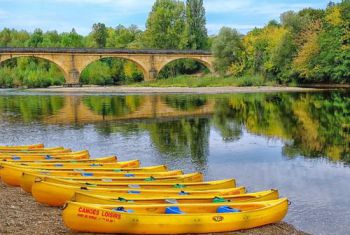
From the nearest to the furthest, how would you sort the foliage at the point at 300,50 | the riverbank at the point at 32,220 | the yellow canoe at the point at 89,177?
1. the riverbank at the point at 32,220
2. the yellow canoe at the point at 89,177
3. the foliage at the point at 300,50

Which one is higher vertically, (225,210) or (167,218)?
(167,218)

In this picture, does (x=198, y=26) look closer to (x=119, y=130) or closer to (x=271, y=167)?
(x=119, y=130)

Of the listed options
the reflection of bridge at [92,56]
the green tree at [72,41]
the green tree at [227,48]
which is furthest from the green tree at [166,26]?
the green tree at [72,41]

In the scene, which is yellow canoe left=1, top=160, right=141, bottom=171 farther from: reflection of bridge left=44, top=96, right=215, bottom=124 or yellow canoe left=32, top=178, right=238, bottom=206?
reflection of bridge left=44, top=96, right=215, bottom=124

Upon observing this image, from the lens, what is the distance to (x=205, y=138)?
25.2 metres

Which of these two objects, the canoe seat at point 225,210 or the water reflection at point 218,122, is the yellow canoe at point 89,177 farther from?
the water reflection at point 218,122

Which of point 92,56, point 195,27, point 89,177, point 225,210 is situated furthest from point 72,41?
point 225,210

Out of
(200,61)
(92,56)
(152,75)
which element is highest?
(92,56)

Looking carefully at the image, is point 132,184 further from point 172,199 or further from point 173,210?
point 173,210

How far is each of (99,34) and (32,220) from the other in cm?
11860

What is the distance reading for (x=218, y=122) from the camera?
104 ft

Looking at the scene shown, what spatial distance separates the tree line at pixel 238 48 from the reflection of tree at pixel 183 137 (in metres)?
41.1

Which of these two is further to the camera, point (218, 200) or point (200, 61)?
point (200, 61)

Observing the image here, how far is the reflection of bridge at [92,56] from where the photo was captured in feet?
255
